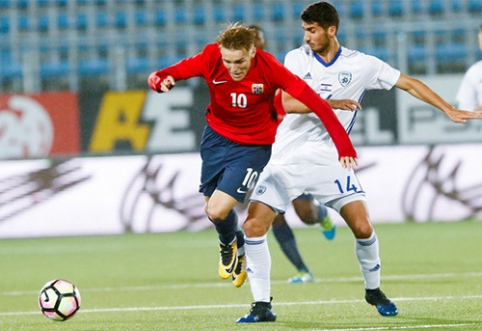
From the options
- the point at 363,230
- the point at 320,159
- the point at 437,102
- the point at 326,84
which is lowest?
the point at 363,230

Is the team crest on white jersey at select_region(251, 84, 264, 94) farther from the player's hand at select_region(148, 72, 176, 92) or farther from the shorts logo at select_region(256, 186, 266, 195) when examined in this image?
the shorts logo at select_region(256, 186, 266, 195)

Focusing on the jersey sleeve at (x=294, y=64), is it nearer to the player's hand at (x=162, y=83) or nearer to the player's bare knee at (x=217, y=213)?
the player's hand at (x=162, y=83)

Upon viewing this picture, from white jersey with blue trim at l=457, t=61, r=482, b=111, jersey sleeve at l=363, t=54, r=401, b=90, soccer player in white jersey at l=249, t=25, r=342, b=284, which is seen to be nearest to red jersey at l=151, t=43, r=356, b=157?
jersey sleeve at l=363, t=54, r=401, b=90

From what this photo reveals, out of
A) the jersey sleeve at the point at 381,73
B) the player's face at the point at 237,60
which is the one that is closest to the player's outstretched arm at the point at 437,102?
the jersey sleeve at the point at 381,73

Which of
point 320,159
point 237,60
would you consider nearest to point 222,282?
point 320,159

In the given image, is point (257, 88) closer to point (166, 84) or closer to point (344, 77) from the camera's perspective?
Answer: point (166, 84)

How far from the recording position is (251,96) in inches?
251

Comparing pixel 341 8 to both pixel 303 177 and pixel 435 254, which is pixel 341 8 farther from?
pixel 303 177

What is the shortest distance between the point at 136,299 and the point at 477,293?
2634 mm

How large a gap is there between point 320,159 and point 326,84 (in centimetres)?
53

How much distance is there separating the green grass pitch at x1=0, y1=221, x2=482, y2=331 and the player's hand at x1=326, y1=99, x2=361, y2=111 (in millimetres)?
1347

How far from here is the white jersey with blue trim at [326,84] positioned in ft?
22.1

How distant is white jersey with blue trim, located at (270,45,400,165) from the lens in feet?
22.1

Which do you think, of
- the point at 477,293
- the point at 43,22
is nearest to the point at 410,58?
the point at 43,22
